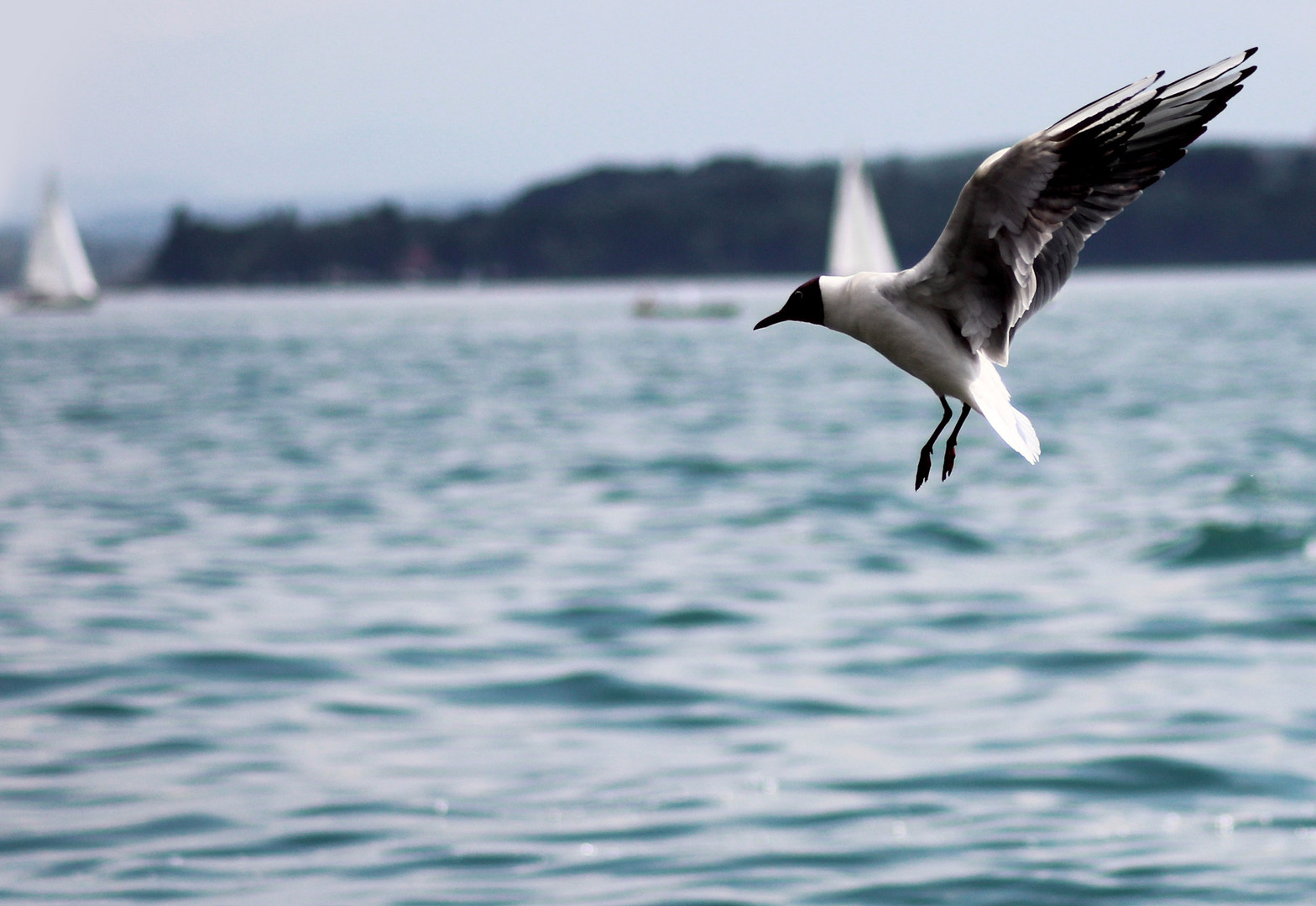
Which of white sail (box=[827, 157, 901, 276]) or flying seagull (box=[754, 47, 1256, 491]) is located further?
white sail (box=[827, 157, 901, 276])

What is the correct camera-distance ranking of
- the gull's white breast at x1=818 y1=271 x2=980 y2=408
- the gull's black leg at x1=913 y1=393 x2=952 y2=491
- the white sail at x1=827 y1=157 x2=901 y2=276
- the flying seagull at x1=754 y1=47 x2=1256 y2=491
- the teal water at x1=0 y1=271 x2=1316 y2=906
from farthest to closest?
the white sail at x1=827 y1=157 x2=901 y2=276
the teal water at x1=0 y1=271 x2=1316 y2=906
the gull's black leg at x1=913 y1=393 x2=952 y2=491
the flying seagull at x1=754 y1=47 x2=1256 y2=491
the gull's white breast at x1=818 y1=271 x2=980 y2=408

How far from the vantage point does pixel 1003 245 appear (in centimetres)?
465

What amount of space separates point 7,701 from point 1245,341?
9563cm

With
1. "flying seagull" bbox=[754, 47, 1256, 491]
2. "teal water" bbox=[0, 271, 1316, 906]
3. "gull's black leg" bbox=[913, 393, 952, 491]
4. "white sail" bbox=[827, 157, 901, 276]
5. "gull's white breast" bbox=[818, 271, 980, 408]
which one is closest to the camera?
"gull's white breast" bbox=[818, 271, 980, 408]

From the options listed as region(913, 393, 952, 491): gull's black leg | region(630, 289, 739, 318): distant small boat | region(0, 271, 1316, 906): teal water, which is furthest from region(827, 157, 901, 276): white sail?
region(913, 393, 952, 491): gull's black leg

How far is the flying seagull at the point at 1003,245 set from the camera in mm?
4285

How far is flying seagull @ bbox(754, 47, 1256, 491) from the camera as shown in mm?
4285

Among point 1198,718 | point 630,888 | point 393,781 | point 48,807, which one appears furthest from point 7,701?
point 1198,718

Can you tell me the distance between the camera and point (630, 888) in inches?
648

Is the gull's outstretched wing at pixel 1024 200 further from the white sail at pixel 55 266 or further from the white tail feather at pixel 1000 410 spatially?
the white sail at pixel 55 266

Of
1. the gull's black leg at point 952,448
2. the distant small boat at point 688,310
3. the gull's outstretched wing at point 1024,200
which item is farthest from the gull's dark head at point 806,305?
the distant small boat at point 688,310

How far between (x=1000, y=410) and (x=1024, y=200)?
570 millimetres

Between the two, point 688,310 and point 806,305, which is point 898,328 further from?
point 688,310

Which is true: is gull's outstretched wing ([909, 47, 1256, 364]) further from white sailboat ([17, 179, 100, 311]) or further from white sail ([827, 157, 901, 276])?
white sailboat ([17, 179, 100, 311])
